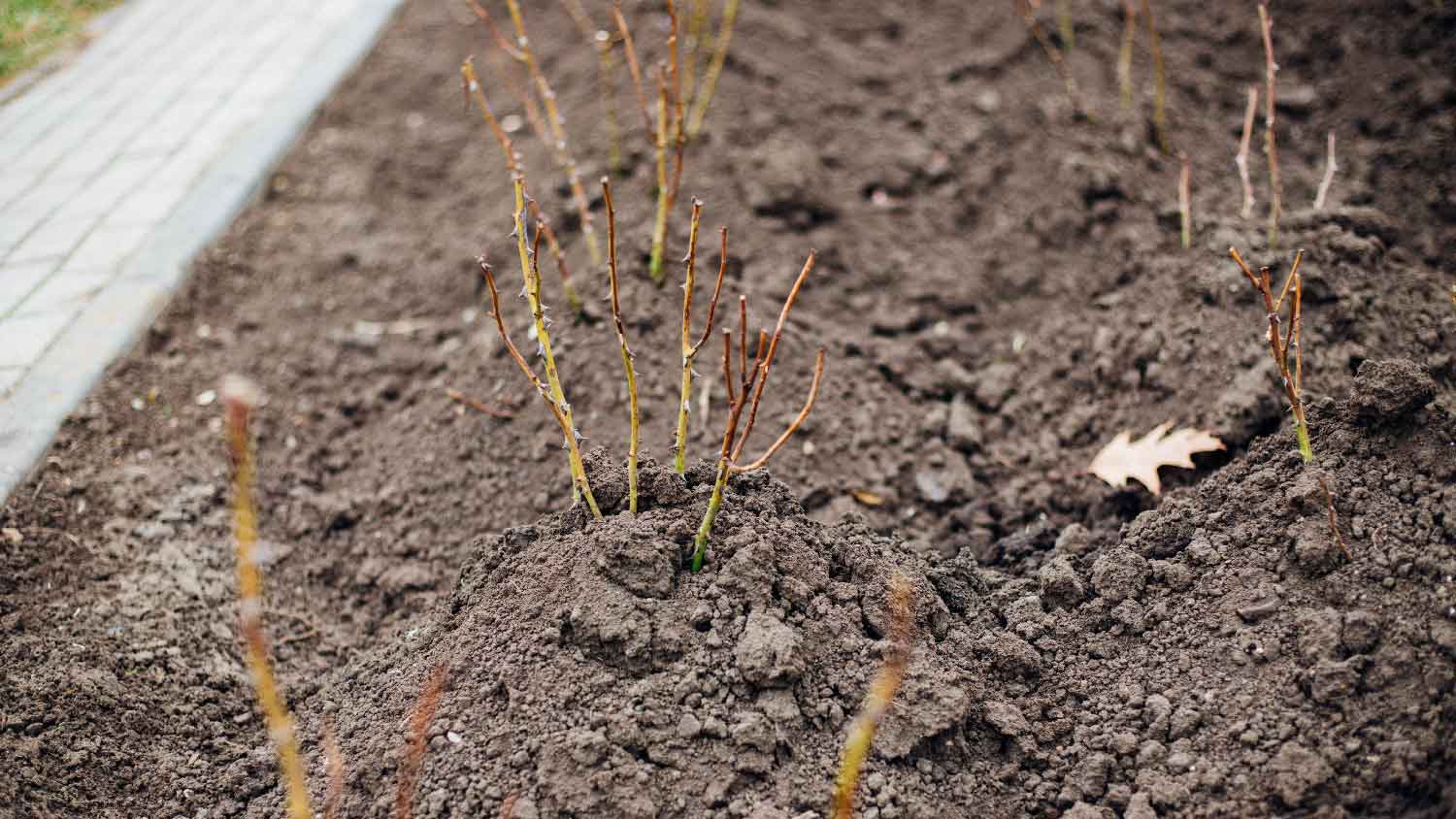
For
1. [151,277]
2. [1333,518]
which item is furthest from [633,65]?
[1333,518]

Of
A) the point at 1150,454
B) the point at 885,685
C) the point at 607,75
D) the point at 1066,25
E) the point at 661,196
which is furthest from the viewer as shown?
the point at 1066,25

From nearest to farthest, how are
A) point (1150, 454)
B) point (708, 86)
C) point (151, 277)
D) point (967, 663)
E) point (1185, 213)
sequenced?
point (967, 663) < point (1150, 454) < point (1185, 213) < point (151, 277) < point (708, 86)

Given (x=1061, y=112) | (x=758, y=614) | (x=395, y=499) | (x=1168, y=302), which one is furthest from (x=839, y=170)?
(x=758, y=614)

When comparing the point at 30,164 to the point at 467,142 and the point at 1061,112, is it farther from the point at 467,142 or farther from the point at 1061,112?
the point at 1061,112

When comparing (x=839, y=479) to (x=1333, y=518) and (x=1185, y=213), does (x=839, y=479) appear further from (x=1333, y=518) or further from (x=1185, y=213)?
(x=1185, y=213)

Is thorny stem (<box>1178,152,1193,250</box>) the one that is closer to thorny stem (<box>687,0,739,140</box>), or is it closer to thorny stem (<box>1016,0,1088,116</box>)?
thorny stem (<box>1016,0,1088,116</box>)

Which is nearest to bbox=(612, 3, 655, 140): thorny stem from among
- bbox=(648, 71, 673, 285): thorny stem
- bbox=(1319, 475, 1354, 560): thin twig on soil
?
bbox=(648, 71, 673, 285): thorny stem
